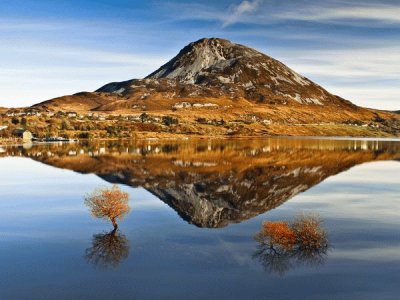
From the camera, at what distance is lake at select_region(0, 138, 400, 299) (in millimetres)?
27469

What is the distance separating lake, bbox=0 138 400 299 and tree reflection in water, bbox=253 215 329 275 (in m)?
0.23

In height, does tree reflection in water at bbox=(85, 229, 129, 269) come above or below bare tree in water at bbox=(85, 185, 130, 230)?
below

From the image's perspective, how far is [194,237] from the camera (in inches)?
1574

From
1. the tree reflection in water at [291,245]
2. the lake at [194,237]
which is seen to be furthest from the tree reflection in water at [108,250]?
the tree reflection in water at [291,245]

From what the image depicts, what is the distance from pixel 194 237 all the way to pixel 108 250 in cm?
834

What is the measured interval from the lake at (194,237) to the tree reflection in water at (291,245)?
9.1 inches

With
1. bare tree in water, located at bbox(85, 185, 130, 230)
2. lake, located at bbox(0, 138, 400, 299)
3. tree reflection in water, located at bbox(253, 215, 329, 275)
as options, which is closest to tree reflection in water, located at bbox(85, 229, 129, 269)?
lake, located at bbox(0, 138, 400, 299)

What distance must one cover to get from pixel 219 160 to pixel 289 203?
50.5m

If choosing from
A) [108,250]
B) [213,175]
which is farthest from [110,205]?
[213,175]

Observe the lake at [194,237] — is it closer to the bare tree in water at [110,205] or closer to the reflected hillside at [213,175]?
the reflected hillside at [213,175]

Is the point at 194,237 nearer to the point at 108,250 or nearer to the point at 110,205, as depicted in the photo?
the point at 110,205

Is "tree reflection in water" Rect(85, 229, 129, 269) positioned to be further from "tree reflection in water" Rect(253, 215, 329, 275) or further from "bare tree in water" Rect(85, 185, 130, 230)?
"tree reflection in water" Rect(253, 215, 329, 275)

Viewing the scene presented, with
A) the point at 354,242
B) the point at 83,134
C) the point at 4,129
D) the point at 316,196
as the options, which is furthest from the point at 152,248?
the point at 4,129

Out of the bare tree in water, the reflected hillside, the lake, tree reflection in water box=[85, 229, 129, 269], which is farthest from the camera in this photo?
the reflected hillside
